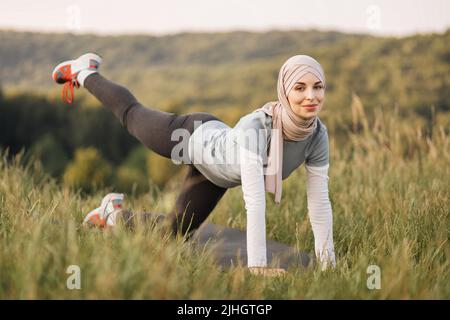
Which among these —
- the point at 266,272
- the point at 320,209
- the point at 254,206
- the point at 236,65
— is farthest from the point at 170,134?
the point at 236,65

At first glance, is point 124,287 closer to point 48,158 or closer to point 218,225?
point 218,225

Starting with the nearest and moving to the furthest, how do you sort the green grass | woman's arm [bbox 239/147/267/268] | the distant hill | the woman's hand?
the green grass
the woman's hand
woman's arm [bbox 239/147/267/268]
the distant hill

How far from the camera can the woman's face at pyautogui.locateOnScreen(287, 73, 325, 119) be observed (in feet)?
6.77

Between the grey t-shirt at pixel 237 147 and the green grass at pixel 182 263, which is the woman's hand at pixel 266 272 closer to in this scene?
the green grass at pixel 182 263

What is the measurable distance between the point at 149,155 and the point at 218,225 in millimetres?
18255

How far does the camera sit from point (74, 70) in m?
2.99

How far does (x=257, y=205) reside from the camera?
6.59 ft

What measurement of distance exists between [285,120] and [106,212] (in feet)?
4.09

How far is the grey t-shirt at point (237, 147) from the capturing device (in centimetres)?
213

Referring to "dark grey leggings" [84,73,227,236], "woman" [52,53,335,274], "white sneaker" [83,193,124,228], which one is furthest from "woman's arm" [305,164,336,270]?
"white sneaker" [83,193,124,228]

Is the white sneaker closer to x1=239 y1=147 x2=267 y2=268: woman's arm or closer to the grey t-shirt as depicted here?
the grey t-shirt

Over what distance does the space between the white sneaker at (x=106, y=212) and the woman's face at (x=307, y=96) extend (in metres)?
1.08

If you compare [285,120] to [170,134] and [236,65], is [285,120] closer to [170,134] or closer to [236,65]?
[170,134]
